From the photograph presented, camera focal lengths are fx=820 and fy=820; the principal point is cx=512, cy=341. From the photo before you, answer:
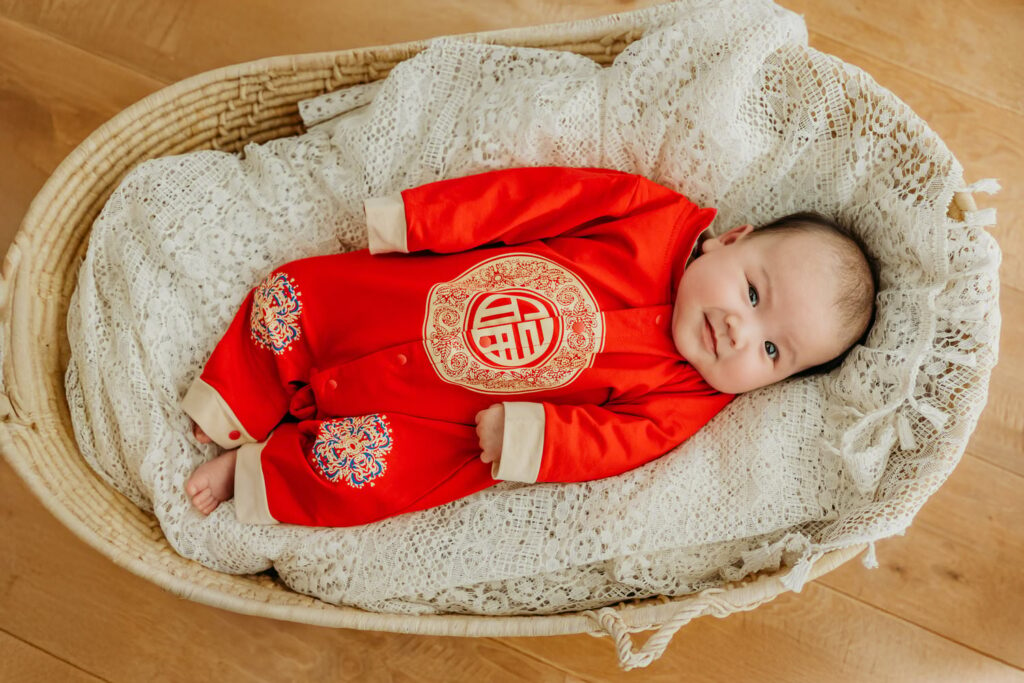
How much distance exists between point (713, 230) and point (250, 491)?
761 mm

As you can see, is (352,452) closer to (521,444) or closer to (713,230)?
(521,444)

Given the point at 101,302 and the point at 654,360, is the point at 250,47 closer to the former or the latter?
the point at 101,302

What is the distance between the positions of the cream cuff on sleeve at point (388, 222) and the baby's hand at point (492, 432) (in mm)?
244

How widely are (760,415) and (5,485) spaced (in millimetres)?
1172

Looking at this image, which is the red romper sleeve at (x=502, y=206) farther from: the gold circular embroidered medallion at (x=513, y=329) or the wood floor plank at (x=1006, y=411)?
the wood floor plank at (x=1006, y=411)

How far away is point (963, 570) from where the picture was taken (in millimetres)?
1364

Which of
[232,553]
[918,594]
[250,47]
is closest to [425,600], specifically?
[232,553]

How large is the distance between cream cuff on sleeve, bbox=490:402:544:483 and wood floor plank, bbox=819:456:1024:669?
63 cm

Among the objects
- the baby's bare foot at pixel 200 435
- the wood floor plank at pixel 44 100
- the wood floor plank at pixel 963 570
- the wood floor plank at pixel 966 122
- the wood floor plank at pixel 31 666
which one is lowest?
the wood floor plank at pixel 31 666

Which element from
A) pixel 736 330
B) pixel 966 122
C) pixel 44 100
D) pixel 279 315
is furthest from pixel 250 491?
pixel 966 122

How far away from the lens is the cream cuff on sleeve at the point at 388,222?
3.56ft

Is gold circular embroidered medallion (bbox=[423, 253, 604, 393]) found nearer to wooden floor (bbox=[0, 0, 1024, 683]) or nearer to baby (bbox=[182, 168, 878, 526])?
baby (bbox=[182, 168, 878, 526])

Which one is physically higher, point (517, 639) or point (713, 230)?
point (713, 230)

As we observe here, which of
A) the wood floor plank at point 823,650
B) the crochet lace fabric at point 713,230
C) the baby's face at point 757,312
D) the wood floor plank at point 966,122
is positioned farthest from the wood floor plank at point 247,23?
the wood floor plank at point 823,650
